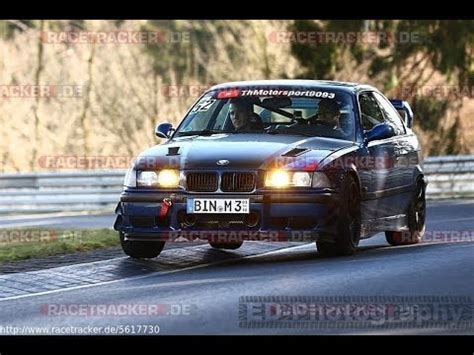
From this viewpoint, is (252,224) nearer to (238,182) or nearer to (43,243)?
(238,182)

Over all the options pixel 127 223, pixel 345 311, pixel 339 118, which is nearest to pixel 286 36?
pixel 339 118

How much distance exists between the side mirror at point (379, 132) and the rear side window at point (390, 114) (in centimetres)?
65

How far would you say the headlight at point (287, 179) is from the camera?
394 inches

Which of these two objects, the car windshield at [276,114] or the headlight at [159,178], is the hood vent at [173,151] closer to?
the headlight at [159,178]

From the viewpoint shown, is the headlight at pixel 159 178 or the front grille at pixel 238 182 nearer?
the front grille at pixel 238 182

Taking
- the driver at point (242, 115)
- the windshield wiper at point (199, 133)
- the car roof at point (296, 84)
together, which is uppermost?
the car roof at point (296, 84)

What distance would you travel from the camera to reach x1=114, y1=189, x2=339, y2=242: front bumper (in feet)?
32.7

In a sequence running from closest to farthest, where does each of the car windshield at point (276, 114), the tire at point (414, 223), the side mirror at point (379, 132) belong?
the car windshield at point (276, 114) → the side mirror at point (379, 132) → the tire at point (414, 223)

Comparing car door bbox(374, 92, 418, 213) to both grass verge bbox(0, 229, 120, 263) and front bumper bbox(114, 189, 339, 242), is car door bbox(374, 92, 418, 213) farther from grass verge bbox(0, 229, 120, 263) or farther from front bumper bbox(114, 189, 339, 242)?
grass verge bbox(0, 229, 120, 263)

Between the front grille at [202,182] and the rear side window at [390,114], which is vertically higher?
the rear side window at [390,114]

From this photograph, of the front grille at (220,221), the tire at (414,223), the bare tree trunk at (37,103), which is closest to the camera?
the front grille at (220,221)

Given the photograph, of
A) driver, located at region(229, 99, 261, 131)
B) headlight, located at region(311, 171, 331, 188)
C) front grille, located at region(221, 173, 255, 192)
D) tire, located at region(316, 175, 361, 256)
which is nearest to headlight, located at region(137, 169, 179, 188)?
front grille, located at region(221, 173, 255, 192)

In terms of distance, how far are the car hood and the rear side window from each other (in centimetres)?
141

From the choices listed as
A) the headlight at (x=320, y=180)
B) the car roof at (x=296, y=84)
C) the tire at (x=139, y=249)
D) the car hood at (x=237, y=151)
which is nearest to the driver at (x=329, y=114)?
the car roof at (x=296, y=84)
